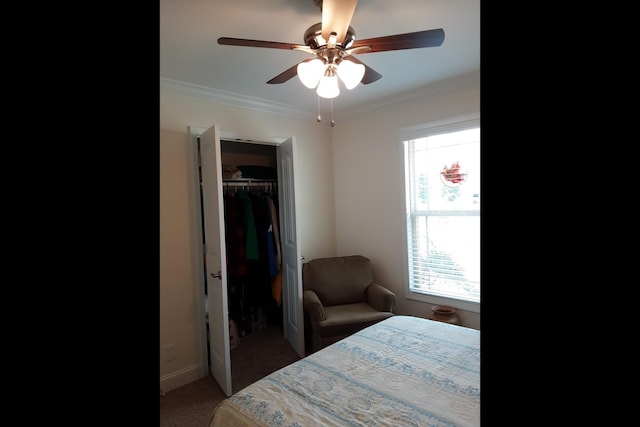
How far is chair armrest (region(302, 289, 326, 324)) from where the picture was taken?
2.68m

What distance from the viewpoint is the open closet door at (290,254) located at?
2.85 metres

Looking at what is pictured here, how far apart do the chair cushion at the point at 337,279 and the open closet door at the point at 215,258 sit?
0.93 meters

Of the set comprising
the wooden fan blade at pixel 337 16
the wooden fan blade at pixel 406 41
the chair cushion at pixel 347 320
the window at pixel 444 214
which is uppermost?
the wooden fan blade at pixel 337 16

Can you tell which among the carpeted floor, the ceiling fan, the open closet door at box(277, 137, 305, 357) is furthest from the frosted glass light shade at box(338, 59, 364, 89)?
the carpeted floor

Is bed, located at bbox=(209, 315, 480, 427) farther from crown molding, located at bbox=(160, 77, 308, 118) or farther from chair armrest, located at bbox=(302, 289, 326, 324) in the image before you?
crown molding, located at bbox=(160, 77, 308, 118)

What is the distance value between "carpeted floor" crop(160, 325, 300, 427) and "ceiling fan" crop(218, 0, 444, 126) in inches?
87.3

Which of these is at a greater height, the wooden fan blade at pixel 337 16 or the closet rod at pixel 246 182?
the wooden fan blade at pixel 337 16

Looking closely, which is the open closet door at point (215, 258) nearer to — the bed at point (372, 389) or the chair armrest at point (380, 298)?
the bed at point (372, 389)

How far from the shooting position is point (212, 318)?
253 cm

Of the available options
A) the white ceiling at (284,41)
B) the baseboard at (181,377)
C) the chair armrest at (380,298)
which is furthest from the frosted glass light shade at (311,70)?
the baseboard at (181,377)
